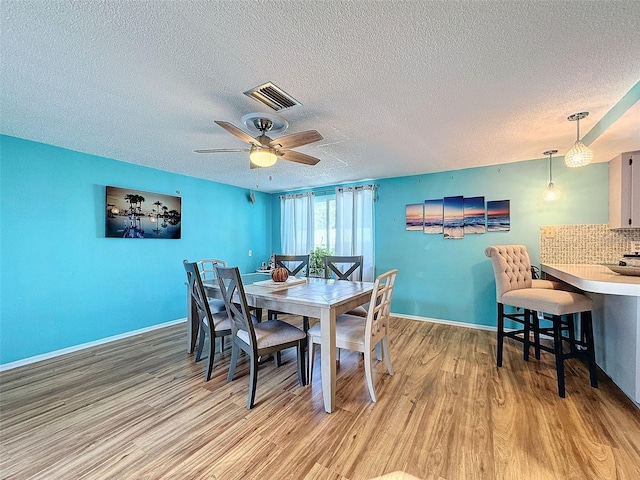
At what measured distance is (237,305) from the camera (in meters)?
2.18

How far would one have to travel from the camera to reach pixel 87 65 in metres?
1.55

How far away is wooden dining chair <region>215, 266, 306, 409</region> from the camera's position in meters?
1.96

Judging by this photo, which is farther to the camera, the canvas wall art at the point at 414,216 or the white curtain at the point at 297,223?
the white curtain at the point at 297,223

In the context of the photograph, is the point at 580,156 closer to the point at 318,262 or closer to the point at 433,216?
the point at 433,216

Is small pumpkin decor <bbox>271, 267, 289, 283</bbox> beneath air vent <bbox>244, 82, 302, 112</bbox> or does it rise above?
beneath

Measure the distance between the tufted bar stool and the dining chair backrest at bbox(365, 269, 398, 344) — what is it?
119 centimetres

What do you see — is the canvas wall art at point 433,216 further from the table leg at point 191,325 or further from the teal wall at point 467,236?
the table leg at point 191,325

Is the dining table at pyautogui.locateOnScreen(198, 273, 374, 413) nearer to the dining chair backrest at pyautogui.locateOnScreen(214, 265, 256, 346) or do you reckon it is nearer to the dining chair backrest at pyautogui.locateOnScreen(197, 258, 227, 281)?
the dining chair backrest at pyautogui.locateOnScreen(214, 265, 256, 346)

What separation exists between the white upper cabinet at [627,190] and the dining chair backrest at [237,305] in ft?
12.3

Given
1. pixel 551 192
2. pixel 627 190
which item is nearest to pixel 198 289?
pixel 551 192

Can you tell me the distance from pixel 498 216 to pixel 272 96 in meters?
3.33

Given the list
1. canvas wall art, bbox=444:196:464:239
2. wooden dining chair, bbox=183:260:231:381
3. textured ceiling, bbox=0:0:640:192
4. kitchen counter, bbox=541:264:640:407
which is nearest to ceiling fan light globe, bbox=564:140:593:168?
textured ceiling, bbox=0:0:640:192

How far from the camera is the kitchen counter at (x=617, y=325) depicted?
174 centimetres

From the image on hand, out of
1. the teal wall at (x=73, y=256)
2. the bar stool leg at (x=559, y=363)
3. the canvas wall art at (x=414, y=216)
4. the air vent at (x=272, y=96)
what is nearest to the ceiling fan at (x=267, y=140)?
the air vent at (x=272, y=96)
